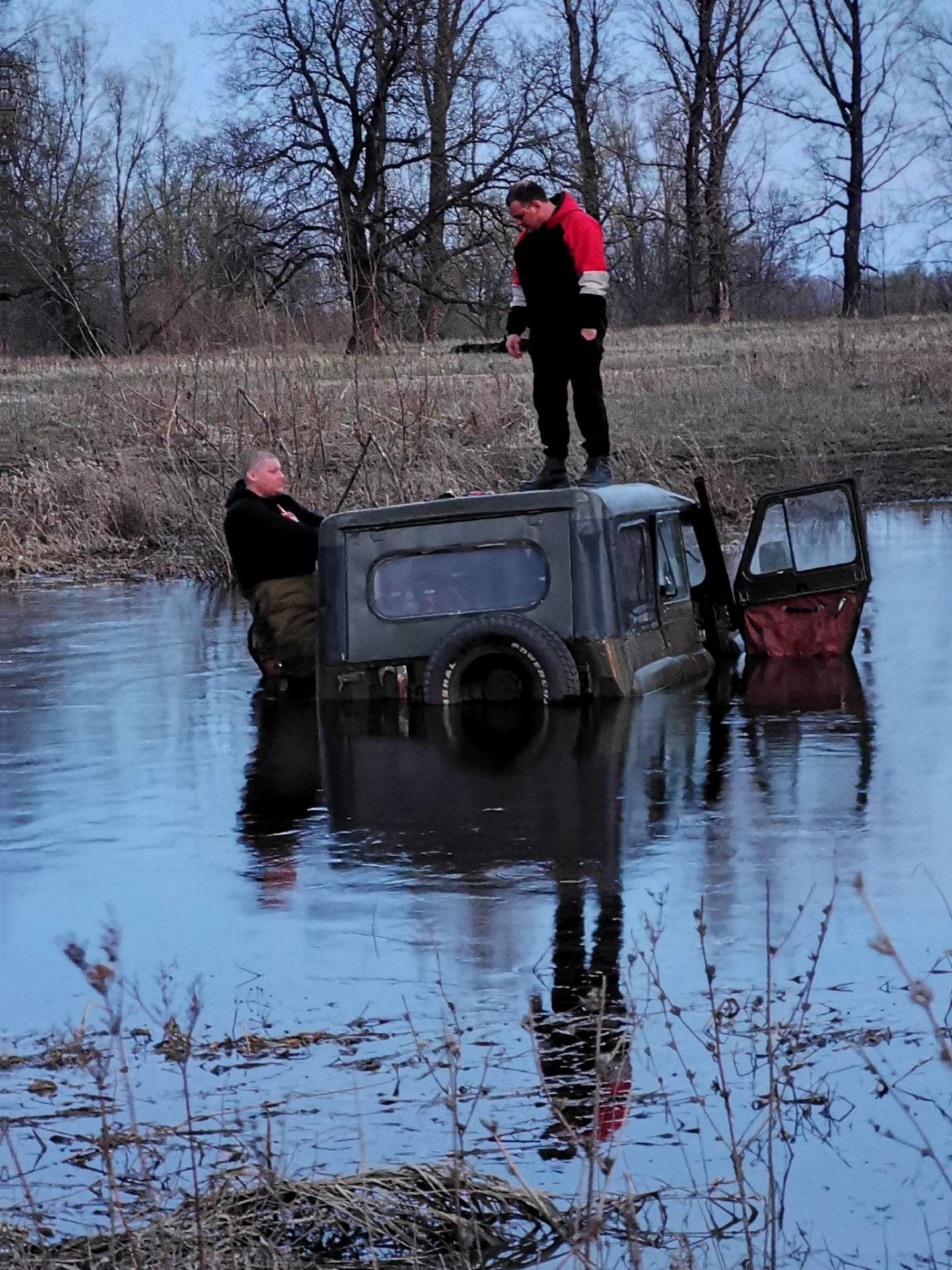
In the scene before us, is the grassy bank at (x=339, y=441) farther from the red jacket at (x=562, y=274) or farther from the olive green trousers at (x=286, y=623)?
the red jacket at (x=562, y=274)

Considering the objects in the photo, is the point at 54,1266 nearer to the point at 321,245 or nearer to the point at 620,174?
the point at 321,245

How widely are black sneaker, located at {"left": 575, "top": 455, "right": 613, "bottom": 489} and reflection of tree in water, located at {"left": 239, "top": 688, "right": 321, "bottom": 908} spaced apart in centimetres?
218

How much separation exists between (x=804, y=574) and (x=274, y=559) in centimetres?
340

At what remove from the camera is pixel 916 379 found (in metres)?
31.6

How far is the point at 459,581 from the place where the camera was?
11.3 metres

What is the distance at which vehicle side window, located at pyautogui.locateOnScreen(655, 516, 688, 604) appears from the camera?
11922 mm

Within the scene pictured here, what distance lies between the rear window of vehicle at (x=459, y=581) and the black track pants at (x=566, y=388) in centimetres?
105

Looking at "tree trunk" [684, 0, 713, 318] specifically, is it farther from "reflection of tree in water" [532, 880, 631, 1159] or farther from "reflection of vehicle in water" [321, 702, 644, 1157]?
"reflection of tree in water" [532, 880, 631, 1159]

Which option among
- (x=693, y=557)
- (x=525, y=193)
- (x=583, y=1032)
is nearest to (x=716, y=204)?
(x=693, y=557)

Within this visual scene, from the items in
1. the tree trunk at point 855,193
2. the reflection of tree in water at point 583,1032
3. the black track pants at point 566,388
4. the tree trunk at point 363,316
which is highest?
the tree trunk at point 855,193

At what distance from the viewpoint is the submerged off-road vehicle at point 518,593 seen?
1099cm

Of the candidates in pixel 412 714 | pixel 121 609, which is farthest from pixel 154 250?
pixel 412 714

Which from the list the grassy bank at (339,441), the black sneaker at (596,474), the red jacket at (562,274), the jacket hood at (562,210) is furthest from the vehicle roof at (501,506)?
the grassy bank at (339,441)

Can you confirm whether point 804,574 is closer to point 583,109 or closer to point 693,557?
point 693,557
